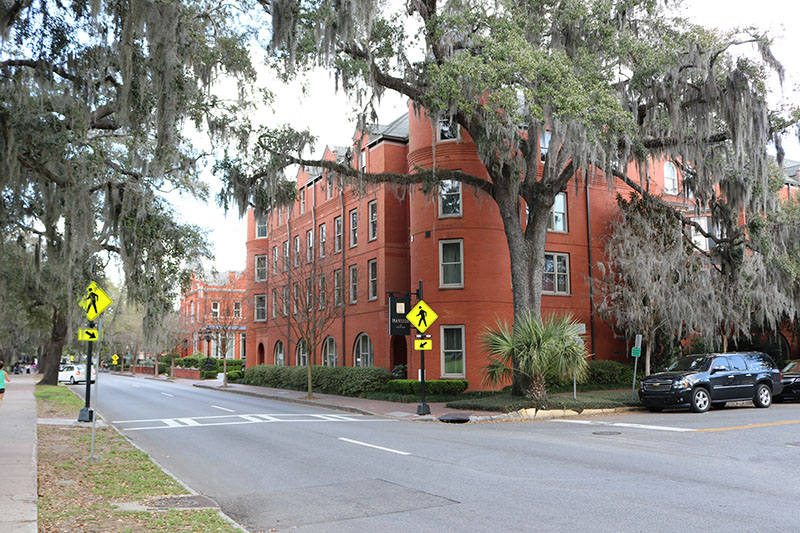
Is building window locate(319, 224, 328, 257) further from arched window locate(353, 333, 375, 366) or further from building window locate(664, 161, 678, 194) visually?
building window locate(664, 161, 678, 194)

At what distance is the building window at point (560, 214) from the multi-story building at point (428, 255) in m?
0.05

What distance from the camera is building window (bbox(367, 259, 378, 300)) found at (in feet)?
105

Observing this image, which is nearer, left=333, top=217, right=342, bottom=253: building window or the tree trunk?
left=333, top=217, right=342, bottom=253: building window

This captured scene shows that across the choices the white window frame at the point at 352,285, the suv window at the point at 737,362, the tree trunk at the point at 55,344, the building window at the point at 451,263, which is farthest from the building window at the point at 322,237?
the suv window at the point at 737,362

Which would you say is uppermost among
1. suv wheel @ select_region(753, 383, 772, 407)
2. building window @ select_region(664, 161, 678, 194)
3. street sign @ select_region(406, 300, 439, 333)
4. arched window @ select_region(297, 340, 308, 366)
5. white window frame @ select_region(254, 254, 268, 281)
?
building window @ select_region(664, 161, 678, 194)

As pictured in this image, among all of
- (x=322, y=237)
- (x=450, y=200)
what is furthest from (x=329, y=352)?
(x=450, y=200)

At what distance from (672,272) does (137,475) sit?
21.7 m

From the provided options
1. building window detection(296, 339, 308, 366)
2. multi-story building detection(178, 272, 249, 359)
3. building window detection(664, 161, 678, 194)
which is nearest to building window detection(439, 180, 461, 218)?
building window detection(664, 161, 678, 194)

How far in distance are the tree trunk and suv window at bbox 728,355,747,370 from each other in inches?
1229

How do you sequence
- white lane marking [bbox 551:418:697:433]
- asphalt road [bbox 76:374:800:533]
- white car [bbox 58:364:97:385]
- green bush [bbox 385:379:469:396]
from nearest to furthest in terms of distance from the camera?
asphalt road [bbox 76:374:800:533] → white lane marking [bbox 551:418:697:433] → green bush [bbox 385:379:469:396] → white car [bbox 58:364:97:385]

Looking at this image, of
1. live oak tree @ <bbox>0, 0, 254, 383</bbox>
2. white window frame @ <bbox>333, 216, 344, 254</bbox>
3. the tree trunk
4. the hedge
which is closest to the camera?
live oak tree @ <bbox>0, 0, 254, 383</bbox>

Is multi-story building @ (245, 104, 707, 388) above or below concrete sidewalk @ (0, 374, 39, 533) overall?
above

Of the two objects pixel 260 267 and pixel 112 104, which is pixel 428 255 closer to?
pixel 112 104

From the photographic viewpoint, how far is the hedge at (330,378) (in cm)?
2756
